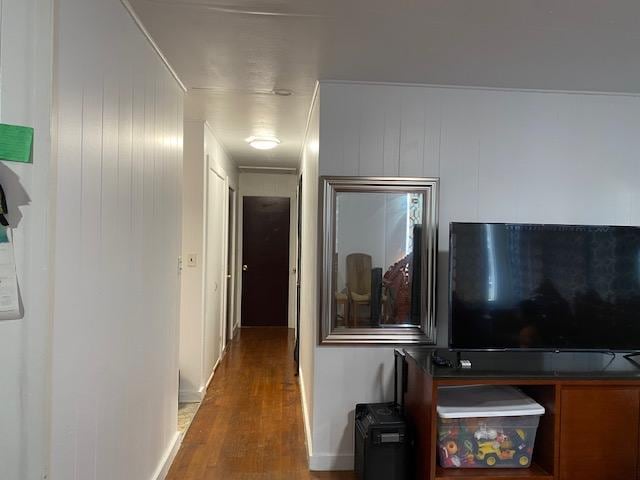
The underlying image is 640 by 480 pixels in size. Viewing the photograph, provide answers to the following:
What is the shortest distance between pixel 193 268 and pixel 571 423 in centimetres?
279

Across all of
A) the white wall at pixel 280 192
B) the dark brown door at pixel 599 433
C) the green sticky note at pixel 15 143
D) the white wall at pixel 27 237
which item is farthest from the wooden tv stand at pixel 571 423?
the white wall at pixel 280 192

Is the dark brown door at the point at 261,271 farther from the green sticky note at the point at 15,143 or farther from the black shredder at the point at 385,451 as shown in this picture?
the green sticky note at the point at 15,143

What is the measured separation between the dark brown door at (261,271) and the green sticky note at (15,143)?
527cm

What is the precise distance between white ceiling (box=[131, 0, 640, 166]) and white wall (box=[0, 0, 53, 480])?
78cm

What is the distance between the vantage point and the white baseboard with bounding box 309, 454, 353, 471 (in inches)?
98.9

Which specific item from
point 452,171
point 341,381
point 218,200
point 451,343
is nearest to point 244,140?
point 218,200

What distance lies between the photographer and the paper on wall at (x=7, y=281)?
1054 millimetres

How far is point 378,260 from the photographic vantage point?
256 cm

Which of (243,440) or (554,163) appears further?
(243,440)

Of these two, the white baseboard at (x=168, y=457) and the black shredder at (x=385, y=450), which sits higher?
the black shredder at (x=385, y=450)

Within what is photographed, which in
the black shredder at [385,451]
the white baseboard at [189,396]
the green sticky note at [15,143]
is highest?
the green sticky note at [15,143]

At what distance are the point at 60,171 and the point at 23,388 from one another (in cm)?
62

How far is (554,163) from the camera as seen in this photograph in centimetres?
264

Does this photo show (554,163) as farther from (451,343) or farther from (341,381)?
(341,381)
